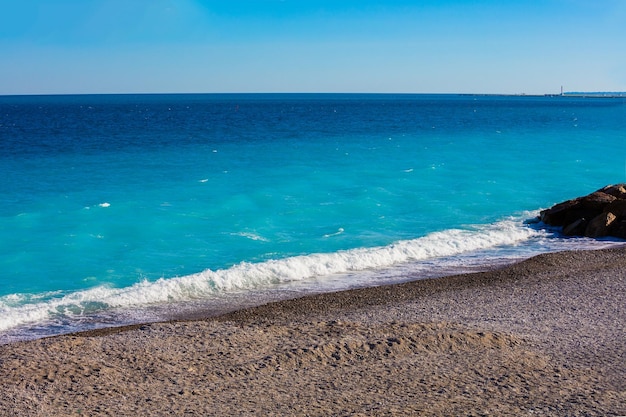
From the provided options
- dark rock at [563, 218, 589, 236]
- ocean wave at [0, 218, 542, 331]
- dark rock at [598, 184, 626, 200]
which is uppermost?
dark rock at [598, 184, 626, 200]

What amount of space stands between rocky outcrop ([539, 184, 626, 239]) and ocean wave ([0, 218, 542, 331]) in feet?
4.51

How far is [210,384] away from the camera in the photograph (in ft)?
34.4

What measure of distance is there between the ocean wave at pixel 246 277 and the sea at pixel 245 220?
0.17ft

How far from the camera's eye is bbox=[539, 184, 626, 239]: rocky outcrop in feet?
77.2

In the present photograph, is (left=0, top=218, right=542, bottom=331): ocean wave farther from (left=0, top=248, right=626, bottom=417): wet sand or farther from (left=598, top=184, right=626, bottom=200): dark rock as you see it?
(left=598, top=184, right=626, bottom=200): dark rock

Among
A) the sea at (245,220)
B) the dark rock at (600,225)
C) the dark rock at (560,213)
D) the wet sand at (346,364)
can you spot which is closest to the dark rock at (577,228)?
the dark rock at (600,225)

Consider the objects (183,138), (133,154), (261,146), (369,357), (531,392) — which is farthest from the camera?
(183,138)

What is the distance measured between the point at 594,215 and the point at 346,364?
17.0 meters

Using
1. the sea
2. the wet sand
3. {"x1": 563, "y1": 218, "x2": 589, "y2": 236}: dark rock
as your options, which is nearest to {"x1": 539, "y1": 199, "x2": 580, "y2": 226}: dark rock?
the sea

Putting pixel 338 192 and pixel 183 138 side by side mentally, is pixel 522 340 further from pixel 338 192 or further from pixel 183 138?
pixel 183 138

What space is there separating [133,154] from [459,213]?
26.2 meters

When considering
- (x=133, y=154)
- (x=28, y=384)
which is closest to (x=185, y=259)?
(x=28, y=384)

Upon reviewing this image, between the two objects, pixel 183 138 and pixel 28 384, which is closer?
pixel 28 384

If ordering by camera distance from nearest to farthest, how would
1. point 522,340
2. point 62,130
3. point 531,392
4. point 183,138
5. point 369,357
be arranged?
1. point 531,392
2. point 369,357
3. point 522,340
4. point 183,138
5. point 62,130
